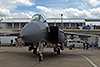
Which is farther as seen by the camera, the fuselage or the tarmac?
the tarmac

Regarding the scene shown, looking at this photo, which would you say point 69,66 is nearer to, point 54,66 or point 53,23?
point 54,66

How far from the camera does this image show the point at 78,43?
23.6m

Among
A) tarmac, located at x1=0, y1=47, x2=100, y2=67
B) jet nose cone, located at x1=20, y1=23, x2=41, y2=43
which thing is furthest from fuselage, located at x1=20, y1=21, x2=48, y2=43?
tarmac, located at x1=0, y1=47, x2=100, y2=67

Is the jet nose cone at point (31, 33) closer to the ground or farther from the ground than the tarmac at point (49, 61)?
farther from the ground

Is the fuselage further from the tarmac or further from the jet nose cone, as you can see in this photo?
the tarmac

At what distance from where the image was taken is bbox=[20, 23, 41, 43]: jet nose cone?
7.27m

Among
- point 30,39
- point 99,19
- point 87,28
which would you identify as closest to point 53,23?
point 87,28

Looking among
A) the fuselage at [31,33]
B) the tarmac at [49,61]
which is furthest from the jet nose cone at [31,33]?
the tarmac at [49,61]

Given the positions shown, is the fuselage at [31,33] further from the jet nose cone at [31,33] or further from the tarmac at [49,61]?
the tarmac at [49,61]

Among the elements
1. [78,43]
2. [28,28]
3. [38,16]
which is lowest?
[78,43]

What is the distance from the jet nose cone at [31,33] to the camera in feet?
23.9

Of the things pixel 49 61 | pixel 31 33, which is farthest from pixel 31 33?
pixel 49 61

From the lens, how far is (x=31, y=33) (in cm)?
733

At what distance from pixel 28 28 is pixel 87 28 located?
2225 cm
